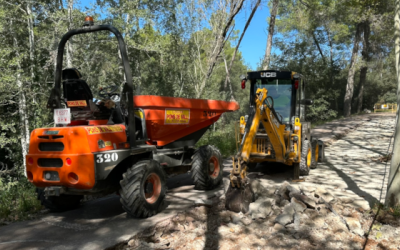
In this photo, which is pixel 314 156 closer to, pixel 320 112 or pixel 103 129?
pixel 103 129

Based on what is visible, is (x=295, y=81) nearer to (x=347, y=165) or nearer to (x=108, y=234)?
(x=347, y=165)

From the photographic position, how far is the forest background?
13289mm

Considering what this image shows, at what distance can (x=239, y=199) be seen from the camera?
5.20 metres

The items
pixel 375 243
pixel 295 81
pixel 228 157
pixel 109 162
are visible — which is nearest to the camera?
pixel 375 243

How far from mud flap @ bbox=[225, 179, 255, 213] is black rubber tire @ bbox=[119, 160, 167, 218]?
121 cm

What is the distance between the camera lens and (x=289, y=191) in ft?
17.6

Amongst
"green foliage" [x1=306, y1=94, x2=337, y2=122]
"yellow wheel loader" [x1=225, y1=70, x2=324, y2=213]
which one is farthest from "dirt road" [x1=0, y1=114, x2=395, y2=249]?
"green foliage" [x1=306, y1=94, x2=337, y2=122]

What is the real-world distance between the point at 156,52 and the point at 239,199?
15658 mm

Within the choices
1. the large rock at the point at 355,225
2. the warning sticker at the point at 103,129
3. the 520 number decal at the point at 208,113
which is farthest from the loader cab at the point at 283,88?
the warning sticker at the point at 103,129

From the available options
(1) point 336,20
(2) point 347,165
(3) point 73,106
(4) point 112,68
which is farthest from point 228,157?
(1) point 336,20

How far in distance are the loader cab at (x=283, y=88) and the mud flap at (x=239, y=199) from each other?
3.09m

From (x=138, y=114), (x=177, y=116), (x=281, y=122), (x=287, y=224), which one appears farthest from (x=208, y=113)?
(x=287, y=224)

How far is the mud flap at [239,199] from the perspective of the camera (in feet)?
17.0

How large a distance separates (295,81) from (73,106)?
5106mm
